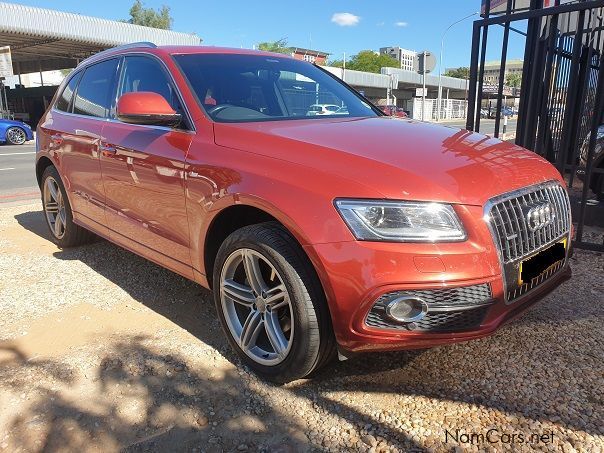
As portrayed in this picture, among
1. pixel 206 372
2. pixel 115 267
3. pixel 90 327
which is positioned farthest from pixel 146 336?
pixel 115 267

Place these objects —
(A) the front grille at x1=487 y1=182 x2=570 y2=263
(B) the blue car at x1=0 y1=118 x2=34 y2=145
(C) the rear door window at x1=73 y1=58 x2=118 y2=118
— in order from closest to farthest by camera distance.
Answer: (A) the front grille at x1=487 y1=182 x2=570 y2=263 < (C) the rear door window at x1=73 y1=58 x2=118 y2=118 < (B) the blue car at x1=0 y1=118 x2=34 y2=145

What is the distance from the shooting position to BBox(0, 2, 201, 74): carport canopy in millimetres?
21422

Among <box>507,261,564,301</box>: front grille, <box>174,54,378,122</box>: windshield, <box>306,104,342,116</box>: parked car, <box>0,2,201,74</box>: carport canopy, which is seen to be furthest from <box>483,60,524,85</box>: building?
<box>0,2,201,74</box>: carport canopy

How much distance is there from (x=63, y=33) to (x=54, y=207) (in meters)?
21.9

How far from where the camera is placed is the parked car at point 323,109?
10.7ft

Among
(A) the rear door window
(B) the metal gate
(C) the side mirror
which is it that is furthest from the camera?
(B) the metal gate

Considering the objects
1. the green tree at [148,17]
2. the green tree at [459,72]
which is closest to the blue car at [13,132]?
the green tree at [148,17]

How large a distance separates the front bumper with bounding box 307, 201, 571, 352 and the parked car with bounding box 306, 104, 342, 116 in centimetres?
138

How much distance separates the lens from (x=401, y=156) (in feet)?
7.61

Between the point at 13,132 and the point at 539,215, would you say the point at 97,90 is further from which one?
the point at 13,132

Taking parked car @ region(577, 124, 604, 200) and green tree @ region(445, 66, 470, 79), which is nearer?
parked car @ region(577, 124, 604, 200)

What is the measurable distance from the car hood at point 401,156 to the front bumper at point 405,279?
0.18m

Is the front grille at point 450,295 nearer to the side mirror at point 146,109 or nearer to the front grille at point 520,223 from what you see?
the front grille at point 520,223

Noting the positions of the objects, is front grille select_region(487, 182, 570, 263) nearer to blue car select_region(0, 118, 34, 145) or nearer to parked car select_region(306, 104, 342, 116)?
parked car select_region(306, 104, 342, 116)
